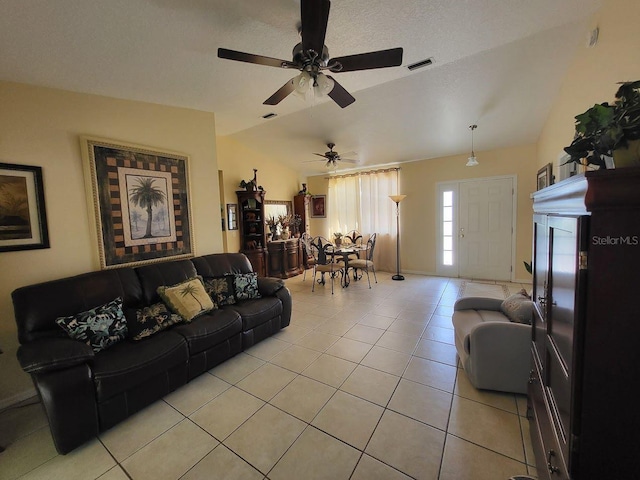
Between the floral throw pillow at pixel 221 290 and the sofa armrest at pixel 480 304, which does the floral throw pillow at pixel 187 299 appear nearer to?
the floral throw pillow at pixel 221 290

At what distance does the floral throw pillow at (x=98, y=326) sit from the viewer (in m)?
2.00

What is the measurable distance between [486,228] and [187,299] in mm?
5316

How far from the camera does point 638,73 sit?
1.58 metres

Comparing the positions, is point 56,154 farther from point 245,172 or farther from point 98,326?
point 245,172

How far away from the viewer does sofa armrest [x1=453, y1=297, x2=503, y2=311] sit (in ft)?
8.70

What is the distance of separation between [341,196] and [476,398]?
5308 mm

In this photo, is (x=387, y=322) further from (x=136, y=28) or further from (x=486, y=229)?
(x=136, y=28)

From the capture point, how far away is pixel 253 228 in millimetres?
5543

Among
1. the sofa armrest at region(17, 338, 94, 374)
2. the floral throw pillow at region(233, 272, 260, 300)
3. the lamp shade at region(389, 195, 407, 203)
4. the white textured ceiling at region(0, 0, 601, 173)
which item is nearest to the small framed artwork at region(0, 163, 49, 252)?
the white textured ceiling at region(0, 0, 601, 173)

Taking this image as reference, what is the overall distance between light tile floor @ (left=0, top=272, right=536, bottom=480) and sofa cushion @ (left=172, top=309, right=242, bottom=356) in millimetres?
317

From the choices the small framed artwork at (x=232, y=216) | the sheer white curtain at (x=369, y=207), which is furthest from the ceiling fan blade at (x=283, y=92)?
the sheer white curtain at (x=369, y=207)

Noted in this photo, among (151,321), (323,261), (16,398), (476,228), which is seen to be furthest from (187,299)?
(476,228)

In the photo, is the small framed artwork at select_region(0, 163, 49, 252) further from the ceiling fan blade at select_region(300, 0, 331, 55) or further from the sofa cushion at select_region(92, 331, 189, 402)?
the ceiling fan blade at select_region(300, 0, 331, 55)

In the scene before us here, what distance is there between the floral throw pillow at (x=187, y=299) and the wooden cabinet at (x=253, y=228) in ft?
8.36
